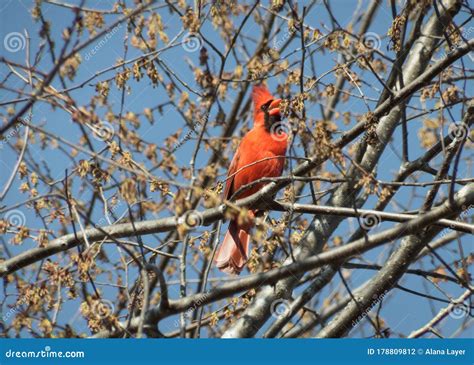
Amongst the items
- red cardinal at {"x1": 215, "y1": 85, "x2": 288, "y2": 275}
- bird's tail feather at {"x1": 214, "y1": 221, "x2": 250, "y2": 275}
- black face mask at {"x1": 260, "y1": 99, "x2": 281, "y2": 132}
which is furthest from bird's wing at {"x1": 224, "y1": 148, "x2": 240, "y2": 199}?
bird's tail feather at {"x1": 214, "y1": 221, "x2": 250, "y2": 275}

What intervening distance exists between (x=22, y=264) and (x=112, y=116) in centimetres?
138

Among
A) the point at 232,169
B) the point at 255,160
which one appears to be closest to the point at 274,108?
the point at 255,160

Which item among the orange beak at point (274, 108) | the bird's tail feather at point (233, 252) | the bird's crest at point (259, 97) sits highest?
the bird's crest at point (259, 97)

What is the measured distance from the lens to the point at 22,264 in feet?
12.4

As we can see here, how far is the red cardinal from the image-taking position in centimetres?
482

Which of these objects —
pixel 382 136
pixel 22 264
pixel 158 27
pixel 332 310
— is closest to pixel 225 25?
pixel 158 27

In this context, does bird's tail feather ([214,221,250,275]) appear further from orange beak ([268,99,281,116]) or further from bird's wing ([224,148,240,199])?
orange beak ([268,99,281,116])

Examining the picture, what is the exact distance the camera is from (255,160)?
498 cm

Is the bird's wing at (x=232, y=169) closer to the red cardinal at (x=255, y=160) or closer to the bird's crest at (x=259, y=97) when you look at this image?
the red cardinal at (x=255, y=160)

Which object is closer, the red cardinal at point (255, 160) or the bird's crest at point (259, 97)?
the red cardinal at point (255, 160)

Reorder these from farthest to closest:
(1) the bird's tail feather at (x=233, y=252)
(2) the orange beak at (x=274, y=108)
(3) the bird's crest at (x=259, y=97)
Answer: (3) the bird's crest at (x=259, y=97) < (2) the orange beak at (x=274, y=108) < (1) the bird's tail feather at (x=233, y=252)

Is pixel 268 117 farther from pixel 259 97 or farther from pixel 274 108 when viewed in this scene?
pixel 259 97

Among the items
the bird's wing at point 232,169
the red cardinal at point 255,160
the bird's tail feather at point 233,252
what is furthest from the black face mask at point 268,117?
the bird's tail feather at point 233,252

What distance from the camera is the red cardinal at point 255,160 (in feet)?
15.8
